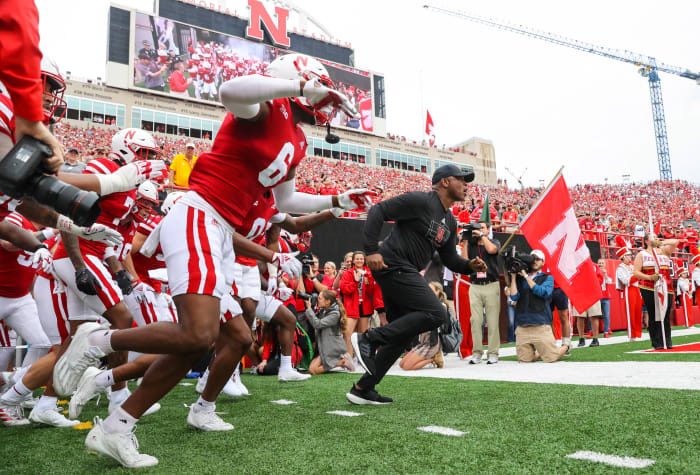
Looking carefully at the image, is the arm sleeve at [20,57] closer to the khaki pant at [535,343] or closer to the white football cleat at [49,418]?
the white football cleat at [49,418]

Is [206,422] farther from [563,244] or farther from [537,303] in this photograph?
[563,244]

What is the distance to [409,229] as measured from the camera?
176 inches

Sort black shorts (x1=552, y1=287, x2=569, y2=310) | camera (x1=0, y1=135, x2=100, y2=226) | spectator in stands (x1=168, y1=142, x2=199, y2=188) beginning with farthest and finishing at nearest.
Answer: spectator in stands (x1=168, y1=142, x2=199, y2=188) < black shorts (x1=552, y1=287, x2=569, y2=310) < camera (x1=0, y1=135, x2=100, y2=226)

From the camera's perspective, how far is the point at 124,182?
2.39m

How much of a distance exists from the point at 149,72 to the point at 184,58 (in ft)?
10.8

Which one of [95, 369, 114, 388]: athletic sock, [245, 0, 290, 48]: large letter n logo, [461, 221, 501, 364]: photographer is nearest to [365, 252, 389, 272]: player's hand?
[95, 369, 114, 388]: athletic sock

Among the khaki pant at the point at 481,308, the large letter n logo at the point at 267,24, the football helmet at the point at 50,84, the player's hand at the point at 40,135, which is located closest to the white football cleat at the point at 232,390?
the football helmet at the point at 50,84

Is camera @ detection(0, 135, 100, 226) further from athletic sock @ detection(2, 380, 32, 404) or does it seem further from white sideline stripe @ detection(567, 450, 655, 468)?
athletic sock @ detection(2, 380, 32, 404)

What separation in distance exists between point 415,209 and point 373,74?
2149 inches

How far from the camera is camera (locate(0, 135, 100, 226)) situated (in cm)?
166

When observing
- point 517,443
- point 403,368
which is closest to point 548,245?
point 403,368

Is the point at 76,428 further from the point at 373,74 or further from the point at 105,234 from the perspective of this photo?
the point at 373,74

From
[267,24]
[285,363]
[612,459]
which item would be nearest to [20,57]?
[612,459]

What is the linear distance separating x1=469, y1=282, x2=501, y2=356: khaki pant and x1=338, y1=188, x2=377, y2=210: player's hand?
5372mm
